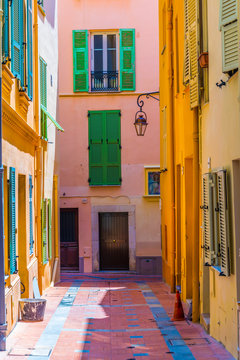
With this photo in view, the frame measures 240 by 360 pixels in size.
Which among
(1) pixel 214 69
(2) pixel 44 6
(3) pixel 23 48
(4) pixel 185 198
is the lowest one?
(4) pixel 185 198

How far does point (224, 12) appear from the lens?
7555mm

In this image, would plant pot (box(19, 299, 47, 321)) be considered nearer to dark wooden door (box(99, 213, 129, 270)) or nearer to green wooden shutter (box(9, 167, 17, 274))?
green wooden shutter (box(9, 167, 17, 274))

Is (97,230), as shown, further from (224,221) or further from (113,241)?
(224,221)

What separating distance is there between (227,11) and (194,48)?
279 centimetres

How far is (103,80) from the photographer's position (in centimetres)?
2131

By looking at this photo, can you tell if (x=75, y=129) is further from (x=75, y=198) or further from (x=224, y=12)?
(x=224, y=12)

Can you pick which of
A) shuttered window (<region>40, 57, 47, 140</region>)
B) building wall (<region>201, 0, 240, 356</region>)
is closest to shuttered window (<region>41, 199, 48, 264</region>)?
shuttered window (<region>40, 57, 47, 140</region>)

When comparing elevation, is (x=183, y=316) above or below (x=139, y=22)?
below

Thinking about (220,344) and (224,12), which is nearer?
(224,12)

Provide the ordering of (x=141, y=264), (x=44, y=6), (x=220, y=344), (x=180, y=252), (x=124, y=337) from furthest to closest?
(x=141, y=264), (x=44, y=6), (x=180, y=252), (x=124, y=337), (x=220, y=344)

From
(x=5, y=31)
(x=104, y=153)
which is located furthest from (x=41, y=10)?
(x=104, y=153)

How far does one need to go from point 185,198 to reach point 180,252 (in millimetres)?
2301

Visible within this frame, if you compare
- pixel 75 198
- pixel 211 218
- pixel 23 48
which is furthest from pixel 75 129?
pixel 211 218

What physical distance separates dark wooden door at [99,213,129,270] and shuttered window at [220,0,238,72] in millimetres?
14067
